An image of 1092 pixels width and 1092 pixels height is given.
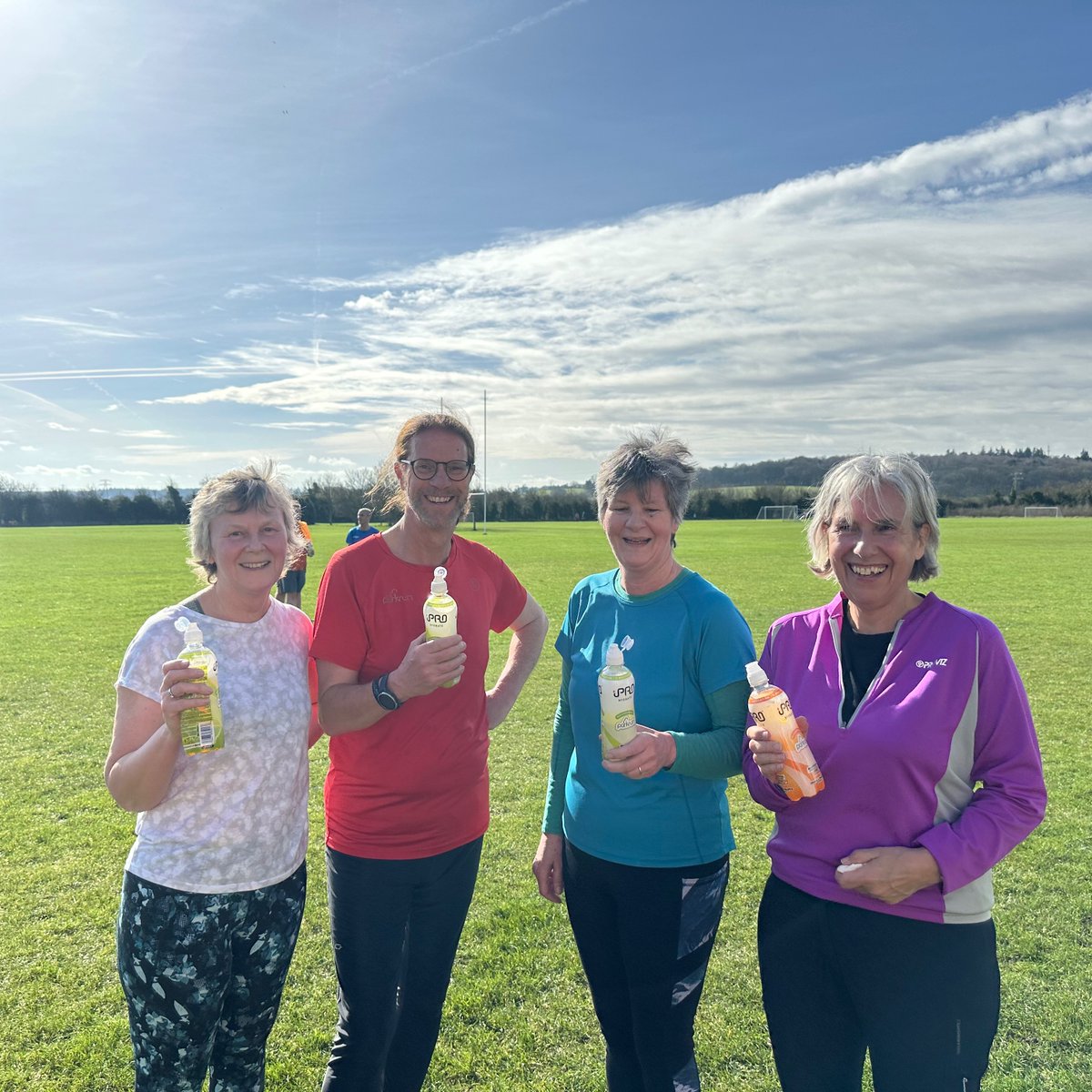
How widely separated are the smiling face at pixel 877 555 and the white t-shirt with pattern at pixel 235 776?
1.85 m

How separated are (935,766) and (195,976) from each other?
7.35 ft

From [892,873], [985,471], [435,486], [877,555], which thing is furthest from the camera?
[985,471]

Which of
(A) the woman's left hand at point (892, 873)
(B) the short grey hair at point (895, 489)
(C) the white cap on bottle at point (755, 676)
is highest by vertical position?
(B) the short grey hair at point (895, 489)

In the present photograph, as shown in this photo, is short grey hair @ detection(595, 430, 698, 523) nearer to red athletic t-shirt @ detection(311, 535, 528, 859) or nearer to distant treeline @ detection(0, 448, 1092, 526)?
red athletic t-shirt @ detection(311, 535, 528, 859)

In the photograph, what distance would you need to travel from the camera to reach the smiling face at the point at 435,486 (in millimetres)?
2738

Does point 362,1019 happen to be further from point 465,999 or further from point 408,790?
point 465,999

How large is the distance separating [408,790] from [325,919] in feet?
8.54

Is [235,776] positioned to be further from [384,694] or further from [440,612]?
[440,612]

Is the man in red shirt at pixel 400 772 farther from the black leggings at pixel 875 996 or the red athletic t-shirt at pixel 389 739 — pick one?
the black leggings at pixel 875 996

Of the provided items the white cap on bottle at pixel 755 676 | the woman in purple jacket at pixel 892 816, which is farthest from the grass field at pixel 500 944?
the white cap on bottle at pixel 755 676

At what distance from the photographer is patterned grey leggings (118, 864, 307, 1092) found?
230 centimetres

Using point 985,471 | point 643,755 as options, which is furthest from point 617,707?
point 985,471

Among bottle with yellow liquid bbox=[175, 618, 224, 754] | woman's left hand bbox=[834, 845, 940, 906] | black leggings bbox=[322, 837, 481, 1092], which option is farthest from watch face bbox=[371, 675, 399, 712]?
woman's left hand bbox=[834, 845, 940, 906]

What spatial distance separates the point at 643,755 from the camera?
229cm
